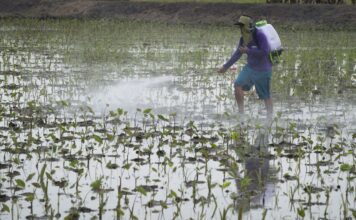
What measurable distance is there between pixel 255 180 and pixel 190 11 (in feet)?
73.0

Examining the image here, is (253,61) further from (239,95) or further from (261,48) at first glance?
(239,95)

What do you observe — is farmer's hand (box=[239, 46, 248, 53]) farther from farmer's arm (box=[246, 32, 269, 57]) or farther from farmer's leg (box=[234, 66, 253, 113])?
farmer's leg (box=[234, 66, 253, 113])

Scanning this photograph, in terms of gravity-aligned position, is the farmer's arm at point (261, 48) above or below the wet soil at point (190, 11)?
below

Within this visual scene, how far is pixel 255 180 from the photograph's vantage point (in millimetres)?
5465

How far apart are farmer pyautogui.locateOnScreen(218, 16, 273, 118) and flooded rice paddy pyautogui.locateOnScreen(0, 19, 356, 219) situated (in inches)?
13.9

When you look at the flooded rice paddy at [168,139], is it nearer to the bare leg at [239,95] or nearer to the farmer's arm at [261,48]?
the bare leg at [239,95]

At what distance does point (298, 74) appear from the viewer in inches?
460

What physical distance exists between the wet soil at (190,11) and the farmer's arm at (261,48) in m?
16.7

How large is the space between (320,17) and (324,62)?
11.7 meters

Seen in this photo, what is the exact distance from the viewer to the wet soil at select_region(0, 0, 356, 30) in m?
24.6

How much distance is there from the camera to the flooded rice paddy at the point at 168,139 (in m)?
4.75

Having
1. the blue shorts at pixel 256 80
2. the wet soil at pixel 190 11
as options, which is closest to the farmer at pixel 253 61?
the blue shorts at pixel 256 80

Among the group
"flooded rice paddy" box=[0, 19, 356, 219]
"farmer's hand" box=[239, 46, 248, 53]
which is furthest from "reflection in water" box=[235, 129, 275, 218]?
"farmer's hand" box=[239, 46, 248, 53]

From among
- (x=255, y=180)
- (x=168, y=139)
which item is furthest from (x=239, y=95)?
(x=255, y=180)
